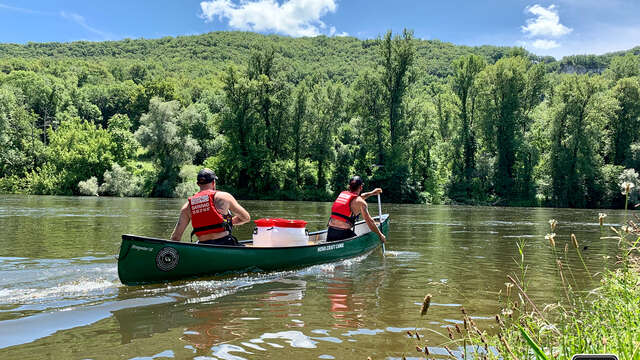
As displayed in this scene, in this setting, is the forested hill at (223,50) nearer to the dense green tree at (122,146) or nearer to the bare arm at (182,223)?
the dense green tree at (122,146)

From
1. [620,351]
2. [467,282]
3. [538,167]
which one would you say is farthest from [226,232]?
[538,167]

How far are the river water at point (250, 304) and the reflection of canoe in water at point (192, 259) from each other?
17 cm

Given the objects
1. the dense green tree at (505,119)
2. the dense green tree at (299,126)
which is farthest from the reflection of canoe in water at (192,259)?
the dense green tree at (505,119)

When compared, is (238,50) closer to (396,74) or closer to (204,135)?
(204,135)

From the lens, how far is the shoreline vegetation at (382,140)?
4144 centimetres

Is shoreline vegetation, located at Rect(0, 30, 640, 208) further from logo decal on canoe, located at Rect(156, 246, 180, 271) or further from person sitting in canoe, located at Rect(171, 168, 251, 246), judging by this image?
logo decal on canoe, located at Rect(156, 246, 180, 271)

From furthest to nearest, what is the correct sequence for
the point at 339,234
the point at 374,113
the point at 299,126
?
the point at 299,126 < the point at 374,113 < the point at 339,234

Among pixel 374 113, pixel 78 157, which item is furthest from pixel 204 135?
pixel 374 113

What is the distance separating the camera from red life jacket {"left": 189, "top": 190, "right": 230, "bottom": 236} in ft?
26.5

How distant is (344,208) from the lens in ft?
36.1

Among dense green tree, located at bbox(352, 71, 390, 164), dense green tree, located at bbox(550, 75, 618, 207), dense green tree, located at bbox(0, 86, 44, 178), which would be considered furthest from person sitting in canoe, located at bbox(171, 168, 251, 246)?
dense green tree, located at bbox(0, 86, 44, 178)

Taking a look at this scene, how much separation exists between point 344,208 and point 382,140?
3550 cm

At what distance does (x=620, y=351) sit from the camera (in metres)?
2.35

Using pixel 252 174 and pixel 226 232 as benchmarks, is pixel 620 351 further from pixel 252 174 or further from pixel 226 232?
pixel 252 174
